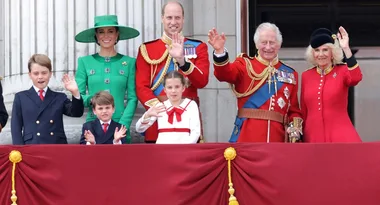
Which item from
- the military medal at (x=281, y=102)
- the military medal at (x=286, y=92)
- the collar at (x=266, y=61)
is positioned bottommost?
the military medal at (x=281, y=102)

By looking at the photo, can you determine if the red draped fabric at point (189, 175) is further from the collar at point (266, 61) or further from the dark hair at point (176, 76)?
the collar at point (266, 61)

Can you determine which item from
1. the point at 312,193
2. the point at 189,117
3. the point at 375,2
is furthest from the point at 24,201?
the point at 375,2

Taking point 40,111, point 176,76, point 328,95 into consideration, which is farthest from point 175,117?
point 328,95

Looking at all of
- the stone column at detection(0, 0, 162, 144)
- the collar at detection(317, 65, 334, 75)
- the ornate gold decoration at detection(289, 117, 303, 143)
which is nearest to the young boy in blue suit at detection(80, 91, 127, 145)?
the stone column at detection(0, 0, 162, 144)

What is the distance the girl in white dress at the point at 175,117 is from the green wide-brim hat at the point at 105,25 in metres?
0.77

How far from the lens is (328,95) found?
777 cm

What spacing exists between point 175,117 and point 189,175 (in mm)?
638

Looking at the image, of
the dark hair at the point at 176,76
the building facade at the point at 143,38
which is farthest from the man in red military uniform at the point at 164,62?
the building facade at the point at 143,38

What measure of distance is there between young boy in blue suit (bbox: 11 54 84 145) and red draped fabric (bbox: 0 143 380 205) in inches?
24.6

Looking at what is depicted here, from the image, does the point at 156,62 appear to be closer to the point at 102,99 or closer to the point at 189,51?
the point at 189,51

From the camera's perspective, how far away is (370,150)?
7.07 m

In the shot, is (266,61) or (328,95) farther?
(266,61)

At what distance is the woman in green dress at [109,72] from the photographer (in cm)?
801

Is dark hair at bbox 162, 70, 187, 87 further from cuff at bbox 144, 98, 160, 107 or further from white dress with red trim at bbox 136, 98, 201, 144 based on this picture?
cuff at bbox 144, 98, 160, 107
